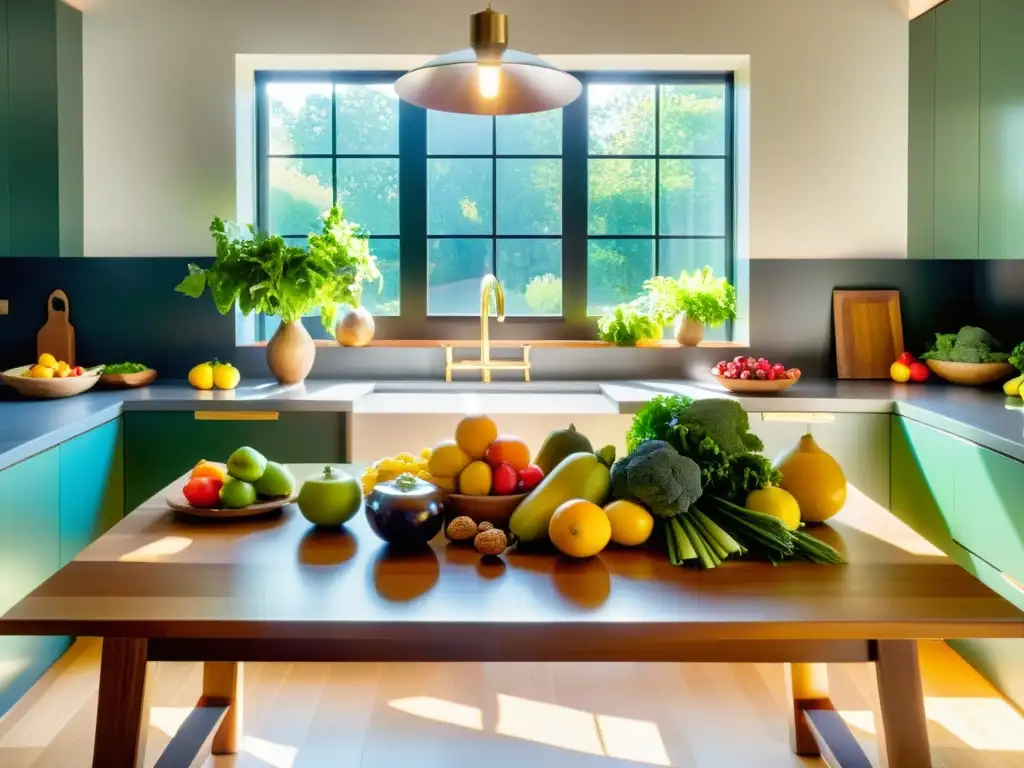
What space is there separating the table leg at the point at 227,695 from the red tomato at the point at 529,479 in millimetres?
1131

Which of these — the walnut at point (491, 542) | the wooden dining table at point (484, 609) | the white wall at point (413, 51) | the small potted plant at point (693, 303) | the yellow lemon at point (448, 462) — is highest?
the white wall at point (413, 51)

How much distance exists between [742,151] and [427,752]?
10.1 ft

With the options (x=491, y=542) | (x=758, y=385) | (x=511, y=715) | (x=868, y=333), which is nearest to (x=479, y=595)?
(x=491, y=542)

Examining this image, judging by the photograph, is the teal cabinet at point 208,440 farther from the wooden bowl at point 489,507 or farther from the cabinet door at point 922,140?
the cabinet door at point 922,140

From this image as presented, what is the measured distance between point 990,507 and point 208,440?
8.77ft

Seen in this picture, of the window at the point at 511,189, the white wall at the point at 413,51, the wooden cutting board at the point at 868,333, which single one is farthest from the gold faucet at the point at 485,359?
the wooden cutting board at the point at 868,333

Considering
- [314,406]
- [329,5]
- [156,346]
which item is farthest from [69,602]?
[329,5]

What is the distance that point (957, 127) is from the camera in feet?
12.2

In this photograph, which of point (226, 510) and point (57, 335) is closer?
point (226, 510)

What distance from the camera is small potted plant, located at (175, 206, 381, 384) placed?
3.89m

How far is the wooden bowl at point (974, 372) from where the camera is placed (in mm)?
3871

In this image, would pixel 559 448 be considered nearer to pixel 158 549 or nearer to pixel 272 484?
pixel 272 484

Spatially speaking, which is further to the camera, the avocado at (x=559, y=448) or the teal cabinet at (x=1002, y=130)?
the teal cabinet at (x=1002, y=130)

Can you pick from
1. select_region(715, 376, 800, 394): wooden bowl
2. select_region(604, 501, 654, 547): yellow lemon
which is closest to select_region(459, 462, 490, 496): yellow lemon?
select_region(604, 501, 654, 547): yellow lemon
